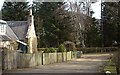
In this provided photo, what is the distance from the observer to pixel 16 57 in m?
17.1

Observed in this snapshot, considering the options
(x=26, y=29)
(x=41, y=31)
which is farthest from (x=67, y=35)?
(x=26, y=29)

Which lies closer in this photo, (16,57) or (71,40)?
(16,57)

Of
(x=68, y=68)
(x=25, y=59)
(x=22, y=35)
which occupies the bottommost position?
(x=68, y=68)

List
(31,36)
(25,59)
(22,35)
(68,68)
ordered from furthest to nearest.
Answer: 1. (22,35)
2. (31,36)
3. (25,59)
4. (68,68)

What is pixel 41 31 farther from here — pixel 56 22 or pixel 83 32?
pixel 83 32

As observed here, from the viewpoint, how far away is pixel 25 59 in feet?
59.6

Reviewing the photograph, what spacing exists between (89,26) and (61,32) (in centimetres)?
367

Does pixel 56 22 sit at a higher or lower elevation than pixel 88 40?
higher

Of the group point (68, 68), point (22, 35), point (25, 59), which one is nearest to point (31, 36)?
point (22, 35)

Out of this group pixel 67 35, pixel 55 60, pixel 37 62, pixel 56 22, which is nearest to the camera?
pixel 37 62

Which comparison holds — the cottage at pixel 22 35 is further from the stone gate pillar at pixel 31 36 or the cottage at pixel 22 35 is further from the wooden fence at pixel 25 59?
the wooden fence at pixel 25 59

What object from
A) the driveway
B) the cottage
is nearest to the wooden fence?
the driveway

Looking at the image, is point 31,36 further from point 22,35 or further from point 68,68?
point 68,68

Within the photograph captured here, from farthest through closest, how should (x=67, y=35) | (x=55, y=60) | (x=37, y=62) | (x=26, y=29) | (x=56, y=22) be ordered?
(x=67, y=35) < (x=56, y=22) < (x=26, y=29) < (x=55, y=60) < (x=37, y=62)
